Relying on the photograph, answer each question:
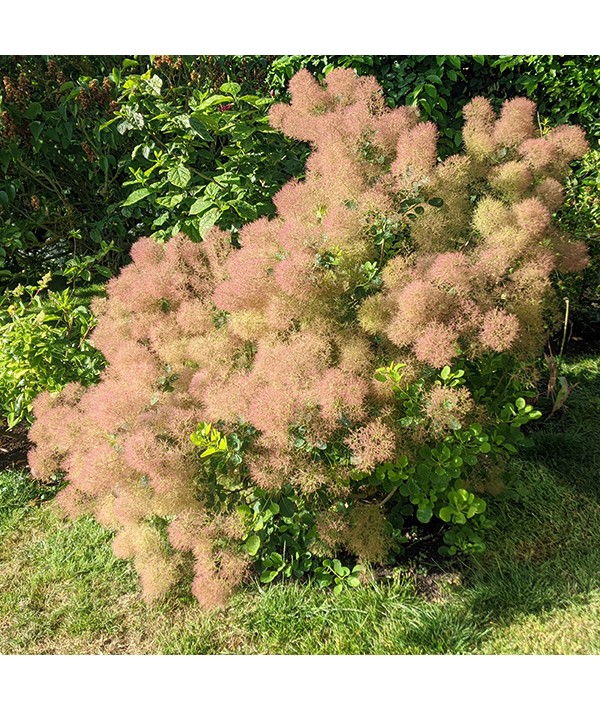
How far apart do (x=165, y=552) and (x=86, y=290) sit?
3360mm

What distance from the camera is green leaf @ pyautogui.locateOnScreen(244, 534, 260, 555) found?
191 centimetres

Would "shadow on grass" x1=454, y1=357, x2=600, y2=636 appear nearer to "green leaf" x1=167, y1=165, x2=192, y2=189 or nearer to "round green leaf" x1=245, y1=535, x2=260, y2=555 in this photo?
"round green leaf" x1=245, y1=535, x2=260, y2=555

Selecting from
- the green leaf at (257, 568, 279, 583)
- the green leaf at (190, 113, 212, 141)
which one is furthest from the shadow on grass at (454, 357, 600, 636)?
the green leaf at (190, 113, 212, 141)

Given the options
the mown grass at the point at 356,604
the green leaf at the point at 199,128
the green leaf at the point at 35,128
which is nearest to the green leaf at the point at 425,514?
the mown grass at the point at 356,604

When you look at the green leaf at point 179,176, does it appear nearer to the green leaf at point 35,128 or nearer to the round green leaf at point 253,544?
the green leaf at point 35,128

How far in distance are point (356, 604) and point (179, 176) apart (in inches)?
79.5

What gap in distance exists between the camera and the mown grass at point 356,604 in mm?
1939

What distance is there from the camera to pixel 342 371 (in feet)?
6.18

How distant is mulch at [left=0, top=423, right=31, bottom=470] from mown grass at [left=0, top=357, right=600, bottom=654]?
21.2 inches

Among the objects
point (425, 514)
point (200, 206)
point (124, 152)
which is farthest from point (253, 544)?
point (124, 152)

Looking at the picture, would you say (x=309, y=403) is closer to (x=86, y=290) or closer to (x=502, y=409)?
(x=502, y=409)

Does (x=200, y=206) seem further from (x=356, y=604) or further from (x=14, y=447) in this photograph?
(x=356, y=604)

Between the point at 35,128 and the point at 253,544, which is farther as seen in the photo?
the point at 35,128

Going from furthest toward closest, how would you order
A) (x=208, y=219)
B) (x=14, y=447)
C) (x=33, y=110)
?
(x=33, y=110) → (x=14, y=447) → (x=208, y=219)
